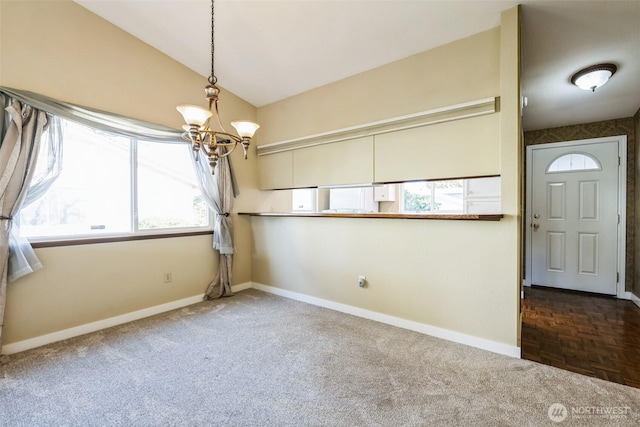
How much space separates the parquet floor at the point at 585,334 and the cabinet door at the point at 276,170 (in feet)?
9.84

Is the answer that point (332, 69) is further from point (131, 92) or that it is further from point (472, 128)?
point (131, 92)

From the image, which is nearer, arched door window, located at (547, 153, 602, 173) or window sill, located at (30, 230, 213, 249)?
window sill, located at (30, 230, 213, 249)

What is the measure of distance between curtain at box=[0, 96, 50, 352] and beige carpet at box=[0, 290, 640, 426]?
82 centimetres

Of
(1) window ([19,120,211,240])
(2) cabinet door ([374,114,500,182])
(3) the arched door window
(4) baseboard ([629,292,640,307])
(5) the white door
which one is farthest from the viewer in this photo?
(3) the arched door window

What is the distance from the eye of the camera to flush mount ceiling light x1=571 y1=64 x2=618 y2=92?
2.51 metres

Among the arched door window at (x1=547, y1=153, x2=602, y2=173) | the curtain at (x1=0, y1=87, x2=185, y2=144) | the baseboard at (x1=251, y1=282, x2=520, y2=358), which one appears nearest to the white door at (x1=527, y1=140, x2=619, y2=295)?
the arched door window at (x1=547, y1=153, x2=602, y2=173)

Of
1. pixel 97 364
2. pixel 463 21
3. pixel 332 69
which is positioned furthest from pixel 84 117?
pixel 463 21

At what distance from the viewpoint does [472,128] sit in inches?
90.8

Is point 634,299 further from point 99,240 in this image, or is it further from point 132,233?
point 99,240

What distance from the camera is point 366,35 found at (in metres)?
2.47

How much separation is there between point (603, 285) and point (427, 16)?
413cm

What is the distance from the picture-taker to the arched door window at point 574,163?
3.78m

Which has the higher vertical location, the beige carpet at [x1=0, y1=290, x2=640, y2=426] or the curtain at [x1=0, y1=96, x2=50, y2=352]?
the curtain at [x1=0, y1=96, x2=50, y2=352]

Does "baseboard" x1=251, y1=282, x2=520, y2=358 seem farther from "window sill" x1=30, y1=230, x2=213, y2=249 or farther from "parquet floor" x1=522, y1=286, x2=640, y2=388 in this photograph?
"window sill" x1=30, y1=230, x2=213, y2=249
